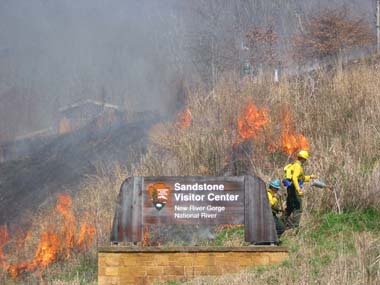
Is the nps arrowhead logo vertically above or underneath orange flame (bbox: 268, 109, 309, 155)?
underneath

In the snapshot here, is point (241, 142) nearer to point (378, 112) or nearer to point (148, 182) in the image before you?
point (378, 112)

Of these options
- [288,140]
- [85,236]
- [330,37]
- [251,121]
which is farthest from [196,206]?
[330,37]

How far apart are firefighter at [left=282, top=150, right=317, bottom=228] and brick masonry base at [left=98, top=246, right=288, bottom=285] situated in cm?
186

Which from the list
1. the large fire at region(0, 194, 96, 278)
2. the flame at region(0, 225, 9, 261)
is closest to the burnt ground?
the flame at region(0, 225, 9, 261)

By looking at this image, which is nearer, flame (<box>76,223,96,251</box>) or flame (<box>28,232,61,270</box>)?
flame (<box>76,223,96,251</box>)

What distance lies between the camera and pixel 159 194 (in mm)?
11633

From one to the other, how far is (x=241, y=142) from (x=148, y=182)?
658cm

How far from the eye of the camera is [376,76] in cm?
1836

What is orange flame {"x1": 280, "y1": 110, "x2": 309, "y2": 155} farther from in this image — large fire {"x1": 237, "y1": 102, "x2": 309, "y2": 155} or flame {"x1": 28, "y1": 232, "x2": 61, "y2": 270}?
flame {"x1": 28, "y1": 232, "x2": 61, "y2": 270}

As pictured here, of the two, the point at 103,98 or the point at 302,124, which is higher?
the point at 103,98

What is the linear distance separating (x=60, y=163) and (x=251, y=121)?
1034 cm

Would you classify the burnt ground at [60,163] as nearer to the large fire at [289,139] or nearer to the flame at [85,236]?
the flame at [85,236]

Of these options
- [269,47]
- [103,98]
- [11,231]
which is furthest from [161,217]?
[103,98]

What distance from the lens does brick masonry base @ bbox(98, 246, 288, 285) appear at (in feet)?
35.5
